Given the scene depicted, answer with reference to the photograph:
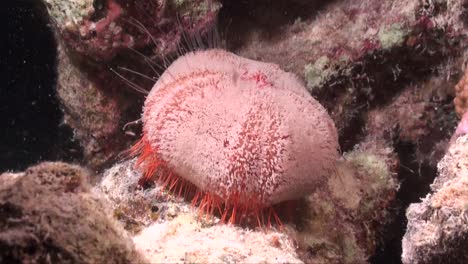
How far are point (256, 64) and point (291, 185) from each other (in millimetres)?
1159

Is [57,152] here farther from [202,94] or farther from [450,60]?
[450,60]

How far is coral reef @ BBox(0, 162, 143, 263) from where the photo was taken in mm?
1655

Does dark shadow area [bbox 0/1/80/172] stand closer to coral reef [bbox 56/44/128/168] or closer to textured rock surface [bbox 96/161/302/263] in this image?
coral reef [bbox 56/44/128/168]

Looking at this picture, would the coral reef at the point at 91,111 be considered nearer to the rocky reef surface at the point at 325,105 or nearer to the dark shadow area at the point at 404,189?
the rocky reef surface at the point at 325,105

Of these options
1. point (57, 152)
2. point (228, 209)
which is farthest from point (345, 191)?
point (57, 152)

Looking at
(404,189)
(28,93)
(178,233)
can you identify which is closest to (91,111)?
(28,93)

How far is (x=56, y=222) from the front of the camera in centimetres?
172

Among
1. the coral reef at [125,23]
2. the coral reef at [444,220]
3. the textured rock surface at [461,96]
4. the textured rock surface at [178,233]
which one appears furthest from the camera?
the textured rock surface at [461,96]

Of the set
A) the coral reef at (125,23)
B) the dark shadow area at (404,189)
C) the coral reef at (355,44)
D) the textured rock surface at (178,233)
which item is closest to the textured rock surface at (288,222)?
the textured rock surface at (178,233)

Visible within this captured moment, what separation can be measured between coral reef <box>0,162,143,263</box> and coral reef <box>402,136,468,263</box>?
1954mm

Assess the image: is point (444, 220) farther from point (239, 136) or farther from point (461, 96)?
point (461, 96)

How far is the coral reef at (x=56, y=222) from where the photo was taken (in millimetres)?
1655

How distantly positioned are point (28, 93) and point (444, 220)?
4.47m

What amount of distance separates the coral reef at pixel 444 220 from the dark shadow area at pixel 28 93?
142 inches
